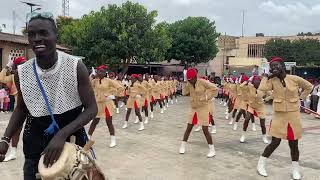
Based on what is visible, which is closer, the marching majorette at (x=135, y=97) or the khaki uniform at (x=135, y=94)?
the marching majorette at (x=135, y=97)

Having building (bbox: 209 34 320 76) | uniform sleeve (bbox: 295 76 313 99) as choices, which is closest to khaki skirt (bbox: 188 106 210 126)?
uniform sleeve (bbox: 295 76 313 99)

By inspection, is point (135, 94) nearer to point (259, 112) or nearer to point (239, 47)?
point (259, 112)

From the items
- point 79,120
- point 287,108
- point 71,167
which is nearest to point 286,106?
point 287,108

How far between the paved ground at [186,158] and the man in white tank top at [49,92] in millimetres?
4213

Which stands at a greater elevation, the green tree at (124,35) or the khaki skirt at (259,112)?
→ the green tree at (124,35)

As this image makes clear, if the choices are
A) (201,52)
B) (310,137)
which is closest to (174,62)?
(201,52)

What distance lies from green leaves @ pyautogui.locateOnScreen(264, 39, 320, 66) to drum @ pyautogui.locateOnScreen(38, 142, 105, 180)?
46.4m

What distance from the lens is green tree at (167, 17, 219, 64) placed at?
133 feet

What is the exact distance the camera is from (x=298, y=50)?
49156mm

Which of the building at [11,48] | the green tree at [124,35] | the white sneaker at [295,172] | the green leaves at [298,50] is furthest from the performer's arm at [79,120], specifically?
the green leaves at [298,50]

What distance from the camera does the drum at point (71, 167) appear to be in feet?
8.42

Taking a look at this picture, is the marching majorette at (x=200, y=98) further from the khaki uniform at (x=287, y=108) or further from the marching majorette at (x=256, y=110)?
the marching majorette at (x=256, y=110)

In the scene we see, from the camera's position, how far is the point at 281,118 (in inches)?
289

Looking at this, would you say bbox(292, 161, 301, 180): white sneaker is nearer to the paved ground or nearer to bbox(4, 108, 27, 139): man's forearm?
the paved ground
